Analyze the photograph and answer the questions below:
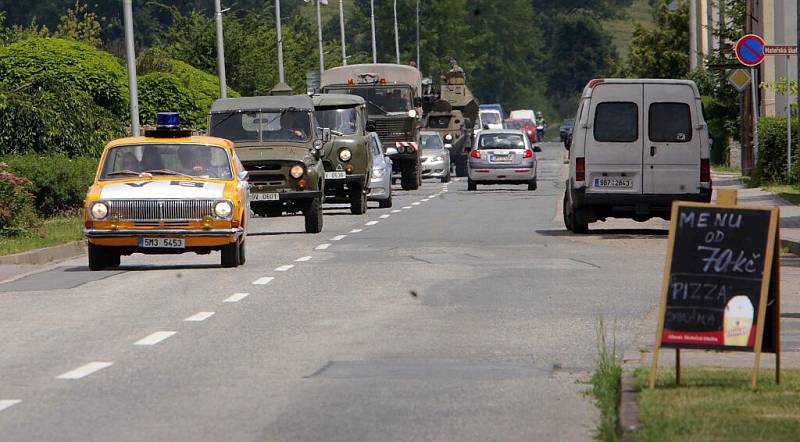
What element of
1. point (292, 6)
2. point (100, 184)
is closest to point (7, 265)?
point (100, 184)

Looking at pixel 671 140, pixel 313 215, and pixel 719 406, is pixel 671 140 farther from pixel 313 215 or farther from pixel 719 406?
pixel 719 406

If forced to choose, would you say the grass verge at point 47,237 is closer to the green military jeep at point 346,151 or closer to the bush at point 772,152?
the green military jeep at point 346,151

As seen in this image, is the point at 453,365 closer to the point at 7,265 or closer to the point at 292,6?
the point at 7,265

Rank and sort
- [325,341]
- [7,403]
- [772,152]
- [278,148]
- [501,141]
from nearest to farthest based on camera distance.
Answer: [7,403]
[325,341]
[278,148]
[772,152]
[501,141]

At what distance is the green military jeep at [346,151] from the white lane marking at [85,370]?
67.9 ft

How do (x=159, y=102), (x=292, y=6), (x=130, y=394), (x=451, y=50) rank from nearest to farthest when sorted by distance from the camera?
1. (x=130, y=394)
2. (x=159, y=102)
3. (x=451, y=50)
4. (x=292, y=6)

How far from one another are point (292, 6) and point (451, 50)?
32.0 metres

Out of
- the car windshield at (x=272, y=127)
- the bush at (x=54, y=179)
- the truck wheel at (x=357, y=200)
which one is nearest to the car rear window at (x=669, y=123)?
the car windshield at (x=272, y=127)

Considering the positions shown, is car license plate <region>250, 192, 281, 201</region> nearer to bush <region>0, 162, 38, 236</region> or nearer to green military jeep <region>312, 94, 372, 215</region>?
bush <region>0, 162, 38, 236</region>

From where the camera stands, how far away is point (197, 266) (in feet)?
71.2

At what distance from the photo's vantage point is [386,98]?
158ft

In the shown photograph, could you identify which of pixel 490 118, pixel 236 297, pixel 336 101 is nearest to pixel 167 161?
pixel 236 297

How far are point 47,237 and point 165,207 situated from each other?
5.92 m

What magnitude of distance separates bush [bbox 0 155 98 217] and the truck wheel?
4.93m
